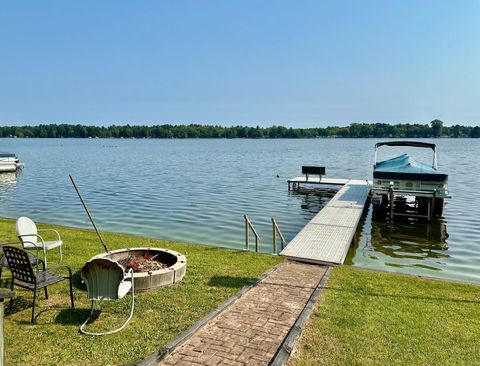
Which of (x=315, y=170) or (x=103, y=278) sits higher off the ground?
(x=103, y=278)

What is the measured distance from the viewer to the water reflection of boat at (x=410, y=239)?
46.2ft

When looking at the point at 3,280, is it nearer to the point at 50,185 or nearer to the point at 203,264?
the point at 203,264

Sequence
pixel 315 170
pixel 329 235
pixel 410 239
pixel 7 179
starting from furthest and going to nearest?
pixel 7 179, pixel 315 170, pixel 410 239, pixel 329 235

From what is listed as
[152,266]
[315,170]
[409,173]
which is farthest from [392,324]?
[315,170]

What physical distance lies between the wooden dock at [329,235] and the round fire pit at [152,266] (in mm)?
3038

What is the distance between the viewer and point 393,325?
19.6ft

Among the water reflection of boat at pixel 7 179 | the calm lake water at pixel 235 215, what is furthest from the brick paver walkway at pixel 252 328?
the water reflection of boat at pixel 7 179

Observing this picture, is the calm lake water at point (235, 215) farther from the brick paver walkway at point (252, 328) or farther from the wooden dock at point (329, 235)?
the brick paver walkway at point (252, 328)

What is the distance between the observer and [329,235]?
500 inches

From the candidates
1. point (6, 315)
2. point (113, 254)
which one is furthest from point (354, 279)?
point (6, 315)

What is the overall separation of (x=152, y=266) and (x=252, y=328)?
10.1 ft

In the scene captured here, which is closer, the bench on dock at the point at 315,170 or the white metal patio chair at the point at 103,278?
the white metal patio chair at the point at 103,278

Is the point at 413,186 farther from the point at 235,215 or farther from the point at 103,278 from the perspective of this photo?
the point at 103,278

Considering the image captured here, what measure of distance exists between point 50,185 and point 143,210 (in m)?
15.2
